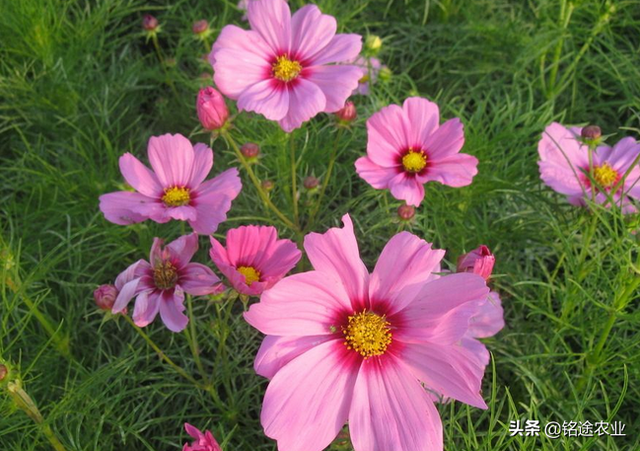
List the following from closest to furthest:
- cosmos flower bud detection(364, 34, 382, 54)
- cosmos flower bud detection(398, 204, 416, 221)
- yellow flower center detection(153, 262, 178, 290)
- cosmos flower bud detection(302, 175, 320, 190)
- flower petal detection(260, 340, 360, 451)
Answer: flower petal detection(260, 340, 360, 451) < yellow flower center detection(153, 262, 178, 290) < cosmos flower bud detection(398, 204, 416, 221) < cosmos flower bud detection(302, 175, 320, 190) < cosmos flower bud detection(364, 34, 382, 54)

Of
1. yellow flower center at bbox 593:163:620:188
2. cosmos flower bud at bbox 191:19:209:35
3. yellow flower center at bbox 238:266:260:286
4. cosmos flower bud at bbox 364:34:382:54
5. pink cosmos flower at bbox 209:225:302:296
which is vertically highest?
cosmos flower bud at bbox 191:19:209:35

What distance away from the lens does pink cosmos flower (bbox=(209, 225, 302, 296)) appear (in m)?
0.77

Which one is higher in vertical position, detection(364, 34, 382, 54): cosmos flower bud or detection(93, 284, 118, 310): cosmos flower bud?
detection(364, 34, 382, 54): cosmos flower bud

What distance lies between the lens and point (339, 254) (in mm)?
677

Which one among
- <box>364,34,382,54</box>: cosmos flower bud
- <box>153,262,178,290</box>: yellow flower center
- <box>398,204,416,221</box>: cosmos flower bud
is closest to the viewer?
<box>153,262,178,290</box>: yellow flower center

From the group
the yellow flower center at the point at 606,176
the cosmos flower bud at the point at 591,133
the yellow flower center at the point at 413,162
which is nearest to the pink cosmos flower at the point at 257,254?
the yellow flower center at the point at 413,162

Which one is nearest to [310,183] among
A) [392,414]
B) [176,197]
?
[176,197]

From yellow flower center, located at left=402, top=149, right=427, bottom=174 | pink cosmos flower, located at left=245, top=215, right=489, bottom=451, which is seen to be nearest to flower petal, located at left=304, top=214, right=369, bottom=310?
pink cosmos flower, located at left=245, top=215, right=489, bottom=451

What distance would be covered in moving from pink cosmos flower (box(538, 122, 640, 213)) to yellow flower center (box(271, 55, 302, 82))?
1.49ft

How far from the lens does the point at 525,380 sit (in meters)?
1.05

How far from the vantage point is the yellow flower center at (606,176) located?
42.9 inches

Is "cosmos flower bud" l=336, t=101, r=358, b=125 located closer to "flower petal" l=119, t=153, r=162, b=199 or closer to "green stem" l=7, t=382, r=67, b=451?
Result: "flower petal" l=119, t=153, r=162, b=199

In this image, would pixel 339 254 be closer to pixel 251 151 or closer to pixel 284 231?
pixel 251 151

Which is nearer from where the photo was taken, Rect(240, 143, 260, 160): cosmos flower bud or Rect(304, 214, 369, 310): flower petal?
Rect(304, 214, 369, 310): flower petal
